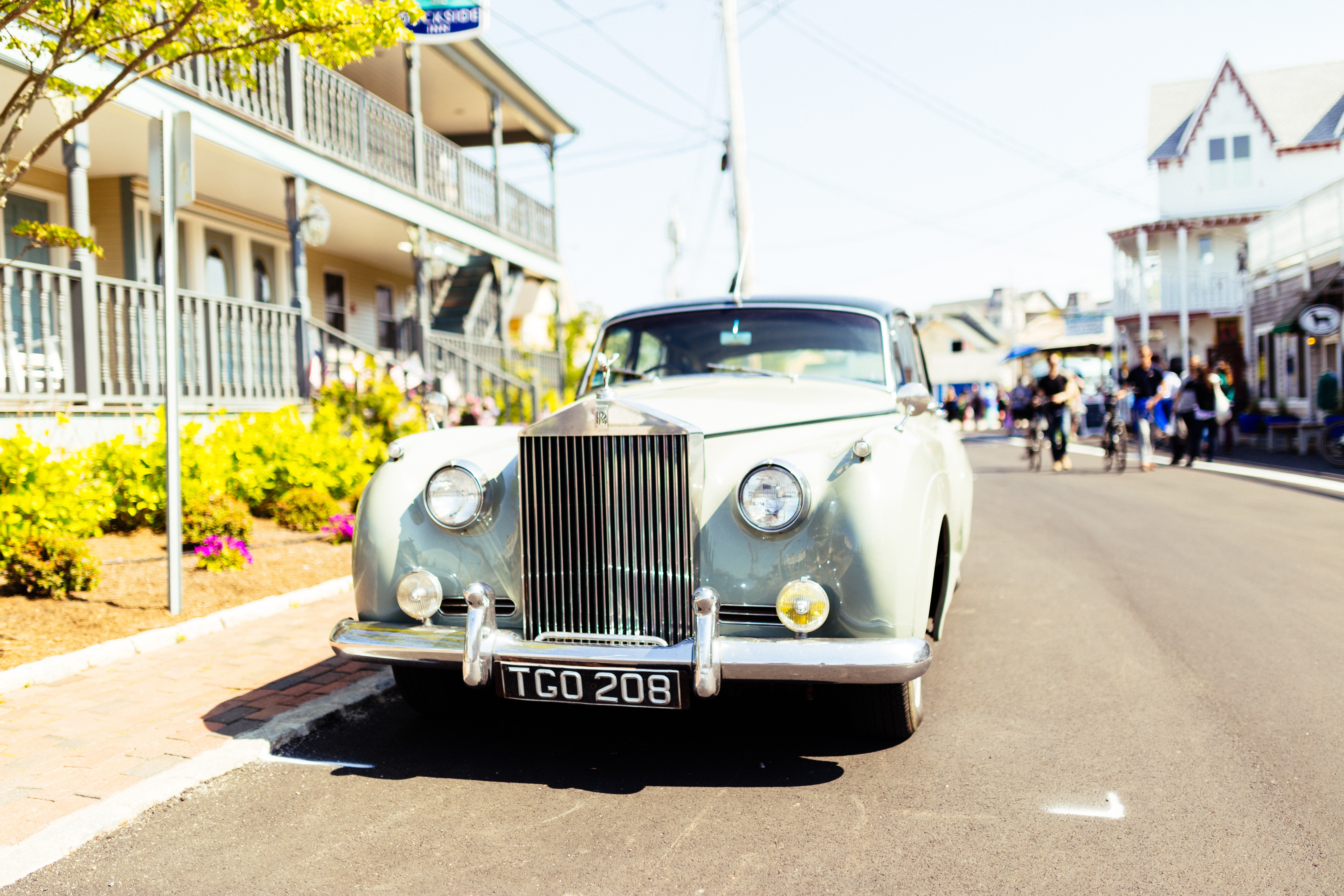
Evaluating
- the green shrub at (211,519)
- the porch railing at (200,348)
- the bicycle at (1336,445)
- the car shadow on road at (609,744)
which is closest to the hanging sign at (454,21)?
the porch railing at (200,348)

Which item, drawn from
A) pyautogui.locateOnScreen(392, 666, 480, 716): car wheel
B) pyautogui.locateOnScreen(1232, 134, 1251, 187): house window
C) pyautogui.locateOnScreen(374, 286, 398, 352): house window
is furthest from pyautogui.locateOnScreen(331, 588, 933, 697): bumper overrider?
pyautogui.locateOnScreen(1232, 134, 1251, 187): house window

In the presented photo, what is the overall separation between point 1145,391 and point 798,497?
13506mm

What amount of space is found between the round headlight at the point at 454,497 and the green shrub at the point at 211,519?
12.7 ft

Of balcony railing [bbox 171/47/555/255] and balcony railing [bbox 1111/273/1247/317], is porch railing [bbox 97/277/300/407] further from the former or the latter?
balcony railing [bbox 1111/273/1247/317]

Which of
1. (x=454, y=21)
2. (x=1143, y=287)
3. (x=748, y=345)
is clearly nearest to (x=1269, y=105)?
(x=1143, y=287)

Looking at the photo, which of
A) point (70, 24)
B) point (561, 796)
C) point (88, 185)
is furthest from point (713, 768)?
point (88, 185)

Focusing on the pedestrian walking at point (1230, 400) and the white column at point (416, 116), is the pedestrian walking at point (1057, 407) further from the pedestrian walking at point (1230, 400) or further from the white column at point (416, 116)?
the white column at point (416, 116)

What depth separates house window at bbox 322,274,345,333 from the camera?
56.0 feet

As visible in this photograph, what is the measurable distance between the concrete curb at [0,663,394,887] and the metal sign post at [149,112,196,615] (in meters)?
1.70

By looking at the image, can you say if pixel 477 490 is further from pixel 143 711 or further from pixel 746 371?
pixel 143 711

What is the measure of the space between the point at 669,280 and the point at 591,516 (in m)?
28.5

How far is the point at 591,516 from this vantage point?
134 inches

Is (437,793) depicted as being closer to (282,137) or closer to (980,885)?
(980,885)

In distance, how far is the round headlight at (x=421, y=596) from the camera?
3.50 m
